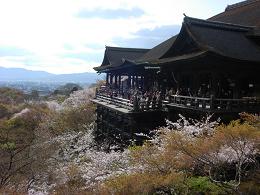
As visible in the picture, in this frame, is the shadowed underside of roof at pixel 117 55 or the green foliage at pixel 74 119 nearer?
the shadowed underside of roof at pixel 117 55

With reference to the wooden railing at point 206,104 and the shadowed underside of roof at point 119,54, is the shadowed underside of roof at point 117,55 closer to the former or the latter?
the shadowed underside of roof at point 119,54

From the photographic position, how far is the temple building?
1909 cm

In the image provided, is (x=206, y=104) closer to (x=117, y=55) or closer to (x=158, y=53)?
(x=158, y=53)

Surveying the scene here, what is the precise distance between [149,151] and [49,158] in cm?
1609

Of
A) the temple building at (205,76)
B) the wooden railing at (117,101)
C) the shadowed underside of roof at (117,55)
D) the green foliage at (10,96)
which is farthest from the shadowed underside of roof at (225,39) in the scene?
the green foliage at (10,96)

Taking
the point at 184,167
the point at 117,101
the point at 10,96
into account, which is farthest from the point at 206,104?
the point at 10,96

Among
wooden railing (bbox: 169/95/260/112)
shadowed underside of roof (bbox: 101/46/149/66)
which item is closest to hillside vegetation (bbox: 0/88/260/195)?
wooden railing (bbox: 169/95/260/112)

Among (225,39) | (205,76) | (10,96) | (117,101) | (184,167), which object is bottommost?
(10,96)

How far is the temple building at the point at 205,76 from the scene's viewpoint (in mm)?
19094

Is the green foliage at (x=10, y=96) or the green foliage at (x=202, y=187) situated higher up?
the green foliage at (x=202, y=187)

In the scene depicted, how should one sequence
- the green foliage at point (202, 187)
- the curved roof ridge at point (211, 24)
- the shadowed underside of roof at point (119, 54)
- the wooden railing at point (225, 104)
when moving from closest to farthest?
the green foliage at point (202, 187), the wooden railing at point (225, 104), the curved roof ridge at point (211, 24), the shadowed underside of roof at point (119, 54)

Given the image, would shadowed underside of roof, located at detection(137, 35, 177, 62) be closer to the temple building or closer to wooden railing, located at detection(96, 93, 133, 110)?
the temple building

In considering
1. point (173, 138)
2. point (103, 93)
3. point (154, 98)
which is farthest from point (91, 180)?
point (103, 93)

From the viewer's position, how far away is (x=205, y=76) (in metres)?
23.6
